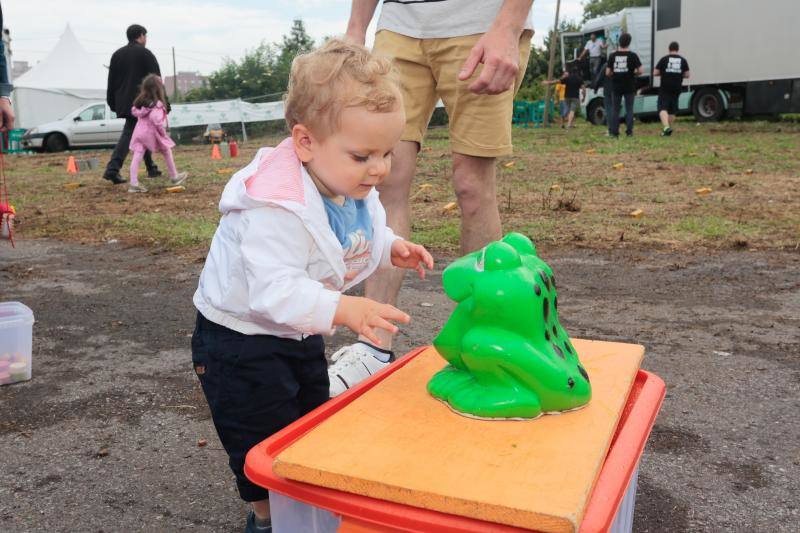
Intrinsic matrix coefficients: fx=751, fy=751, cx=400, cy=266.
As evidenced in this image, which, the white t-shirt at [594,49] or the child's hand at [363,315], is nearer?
the child's hand at [363,315]

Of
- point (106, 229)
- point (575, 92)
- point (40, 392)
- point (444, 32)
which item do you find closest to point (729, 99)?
point (575, 92)

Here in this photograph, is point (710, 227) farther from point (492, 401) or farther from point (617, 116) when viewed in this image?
point (617, 116)

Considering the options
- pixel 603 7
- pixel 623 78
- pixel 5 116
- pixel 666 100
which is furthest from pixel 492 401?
pixel 603 7

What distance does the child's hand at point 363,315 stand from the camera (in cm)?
139

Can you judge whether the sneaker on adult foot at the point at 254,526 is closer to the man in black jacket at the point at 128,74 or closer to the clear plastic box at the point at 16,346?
the clear plastic box at the point at 16,346

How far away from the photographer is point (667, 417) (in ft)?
7.16

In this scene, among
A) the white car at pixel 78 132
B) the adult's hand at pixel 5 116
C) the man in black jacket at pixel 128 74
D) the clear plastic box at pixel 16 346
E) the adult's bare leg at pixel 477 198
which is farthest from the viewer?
the white car at pixel 78 132

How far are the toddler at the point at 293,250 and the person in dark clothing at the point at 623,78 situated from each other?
10822 millimetres

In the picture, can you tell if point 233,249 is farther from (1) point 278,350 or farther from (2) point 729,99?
(2) point 729,99

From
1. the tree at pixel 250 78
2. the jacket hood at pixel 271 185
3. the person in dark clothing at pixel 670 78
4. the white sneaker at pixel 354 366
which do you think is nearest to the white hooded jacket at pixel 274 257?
the jacket hood at pixel 271 185

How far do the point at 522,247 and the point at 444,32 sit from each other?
3.63ft

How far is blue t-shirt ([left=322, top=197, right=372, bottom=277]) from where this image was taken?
1.63 meters

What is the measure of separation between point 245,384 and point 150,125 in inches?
262

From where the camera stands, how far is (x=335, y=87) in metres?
1.50
